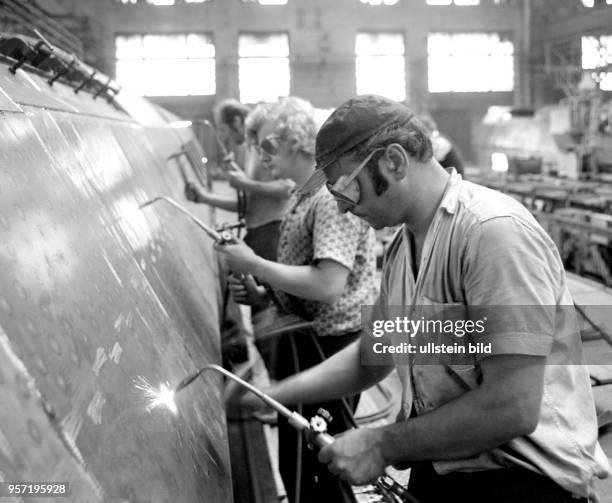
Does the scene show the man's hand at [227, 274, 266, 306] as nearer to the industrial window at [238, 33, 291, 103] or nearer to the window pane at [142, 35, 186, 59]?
the industrial window at [238, 33, 291, 103]

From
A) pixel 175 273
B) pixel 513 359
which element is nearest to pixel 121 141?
pixel 175 273

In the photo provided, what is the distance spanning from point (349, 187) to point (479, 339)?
39 centimetres

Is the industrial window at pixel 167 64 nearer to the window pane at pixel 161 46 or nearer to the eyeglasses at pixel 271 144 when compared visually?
the window pane at pixel 161 46

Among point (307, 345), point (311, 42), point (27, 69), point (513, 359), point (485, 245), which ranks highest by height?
point (311, 42)

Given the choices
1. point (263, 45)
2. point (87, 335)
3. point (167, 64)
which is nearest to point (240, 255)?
point (87, 335)

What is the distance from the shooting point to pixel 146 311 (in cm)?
124

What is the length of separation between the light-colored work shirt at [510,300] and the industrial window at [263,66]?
18682 mm

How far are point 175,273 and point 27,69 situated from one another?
66 cm

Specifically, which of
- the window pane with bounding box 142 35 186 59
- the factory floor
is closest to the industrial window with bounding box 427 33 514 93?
the window pane with bounding box 142 35 186 59

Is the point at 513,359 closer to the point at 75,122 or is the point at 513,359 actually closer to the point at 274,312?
the point at 75,122

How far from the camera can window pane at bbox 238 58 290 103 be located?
64.1ft

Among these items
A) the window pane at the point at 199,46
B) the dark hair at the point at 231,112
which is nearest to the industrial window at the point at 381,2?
the window pane at the point at 199,46

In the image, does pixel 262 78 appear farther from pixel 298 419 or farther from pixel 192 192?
pixel 298 419

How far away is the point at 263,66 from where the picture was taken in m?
19.7
